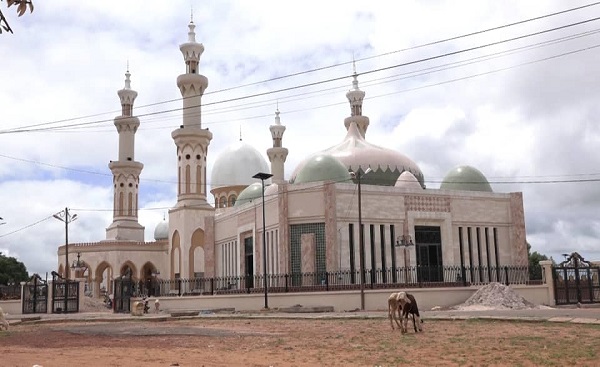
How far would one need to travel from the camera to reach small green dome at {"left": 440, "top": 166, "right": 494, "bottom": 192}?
1622 inches

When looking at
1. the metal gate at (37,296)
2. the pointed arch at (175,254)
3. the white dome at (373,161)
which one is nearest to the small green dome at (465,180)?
the white dome at (373,161)

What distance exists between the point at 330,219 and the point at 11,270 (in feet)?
179

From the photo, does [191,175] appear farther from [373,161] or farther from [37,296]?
[37,296]

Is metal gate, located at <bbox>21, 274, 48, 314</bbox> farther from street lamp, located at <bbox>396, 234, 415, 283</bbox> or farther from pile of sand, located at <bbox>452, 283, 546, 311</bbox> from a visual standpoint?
pile of sand, located at <bbox>452, 283, 546, 311</bbox>

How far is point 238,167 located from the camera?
65000 millimetres

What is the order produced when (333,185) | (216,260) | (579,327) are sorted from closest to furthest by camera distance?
(579,327) → (333,185) → (216,260)

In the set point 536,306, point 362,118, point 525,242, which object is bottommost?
point 536,306

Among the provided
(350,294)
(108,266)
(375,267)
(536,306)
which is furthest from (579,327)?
(108,266)

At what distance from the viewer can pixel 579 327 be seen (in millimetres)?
15320

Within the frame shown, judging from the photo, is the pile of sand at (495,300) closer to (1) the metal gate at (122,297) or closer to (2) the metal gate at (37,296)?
(1) the metal gate at (122,297)

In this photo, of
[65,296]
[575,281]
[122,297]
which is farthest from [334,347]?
[65,296]

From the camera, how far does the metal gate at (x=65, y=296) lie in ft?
122

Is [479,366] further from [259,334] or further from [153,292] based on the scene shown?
[153,292]

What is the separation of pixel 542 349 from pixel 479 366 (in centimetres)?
240
